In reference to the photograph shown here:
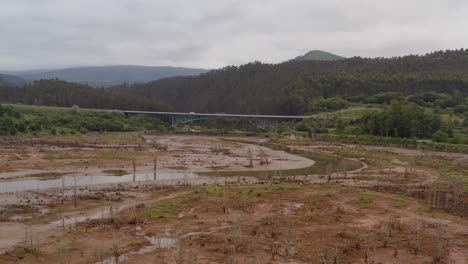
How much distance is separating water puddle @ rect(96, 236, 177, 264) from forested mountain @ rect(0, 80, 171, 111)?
13692cm

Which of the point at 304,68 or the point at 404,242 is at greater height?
the point at 304,68

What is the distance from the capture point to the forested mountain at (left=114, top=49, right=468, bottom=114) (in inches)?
5417

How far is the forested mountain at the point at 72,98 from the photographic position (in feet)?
502

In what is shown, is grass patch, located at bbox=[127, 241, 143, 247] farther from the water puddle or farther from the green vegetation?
the green vegetation

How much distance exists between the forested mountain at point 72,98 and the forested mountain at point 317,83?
1337 inches

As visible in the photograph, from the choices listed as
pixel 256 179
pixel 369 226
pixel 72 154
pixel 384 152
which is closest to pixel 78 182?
pixel 256 179

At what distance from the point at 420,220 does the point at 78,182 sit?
2965 centimetres

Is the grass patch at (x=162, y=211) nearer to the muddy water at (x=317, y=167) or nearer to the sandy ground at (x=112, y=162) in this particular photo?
the sandy ground at (x=112, y=162)

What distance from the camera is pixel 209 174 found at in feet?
158

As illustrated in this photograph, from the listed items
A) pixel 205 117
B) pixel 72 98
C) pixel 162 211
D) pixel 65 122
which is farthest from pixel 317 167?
pixel 72 98

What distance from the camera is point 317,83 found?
150750 mm

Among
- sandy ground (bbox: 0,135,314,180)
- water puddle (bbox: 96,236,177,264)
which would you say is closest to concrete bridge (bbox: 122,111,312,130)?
sandy ground (bbox: 0,135,314,180)

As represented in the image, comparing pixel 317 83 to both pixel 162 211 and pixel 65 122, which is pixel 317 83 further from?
pixel 162 211

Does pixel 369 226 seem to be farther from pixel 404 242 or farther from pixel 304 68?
pixel 304 68
